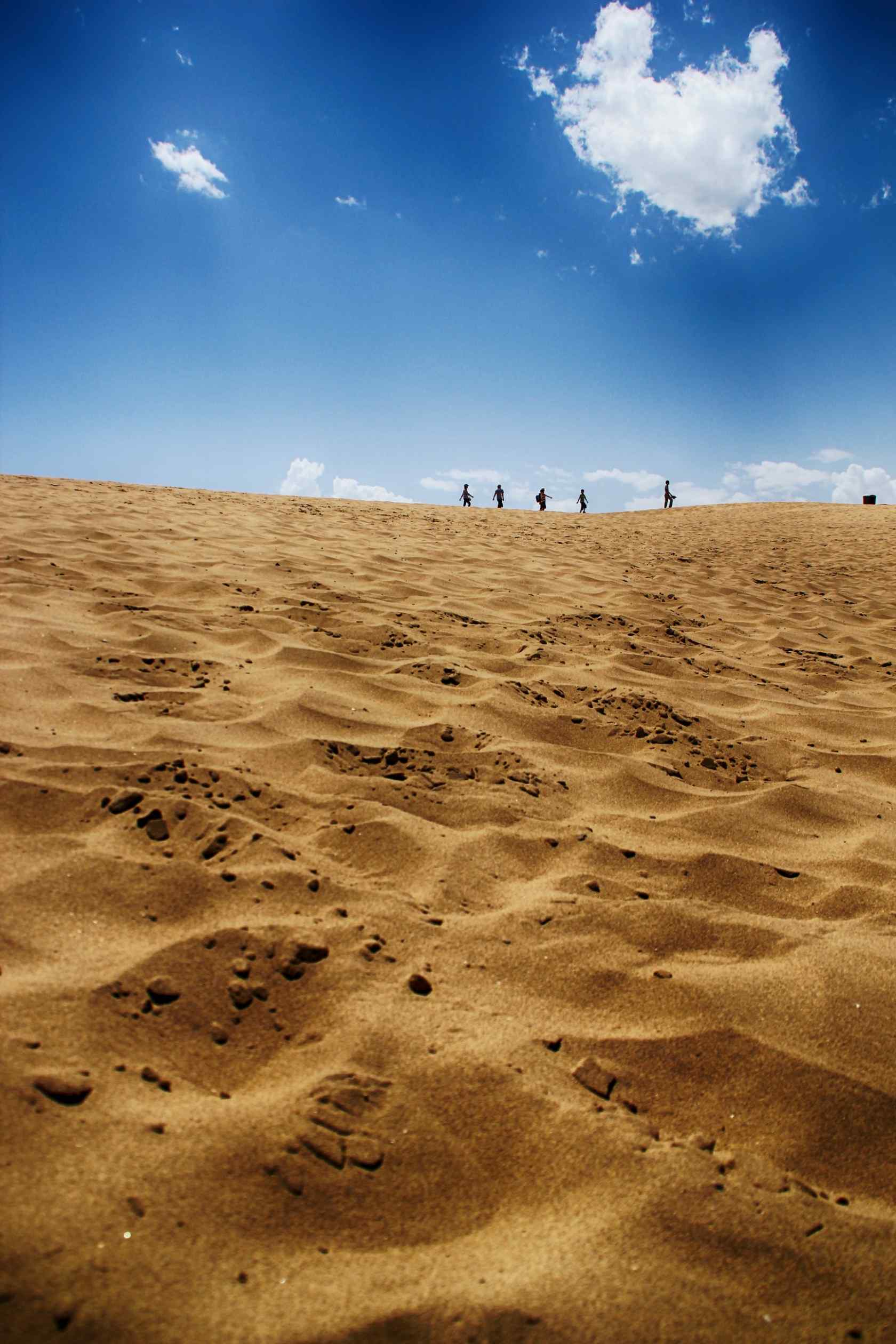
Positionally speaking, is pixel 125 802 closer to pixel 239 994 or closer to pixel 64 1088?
pixel 239 994

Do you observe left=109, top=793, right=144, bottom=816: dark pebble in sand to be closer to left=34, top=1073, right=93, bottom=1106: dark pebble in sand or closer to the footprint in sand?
left=34, top=1073, right=93, bottom=1106: dark pebble in sand

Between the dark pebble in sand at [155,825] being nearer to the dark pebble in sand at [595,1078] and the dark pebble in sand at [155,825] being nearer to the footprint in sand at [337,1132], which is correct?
the footprint in sand at [337,1132]

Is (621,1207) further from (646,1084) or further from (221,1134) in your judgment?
(221,1134)

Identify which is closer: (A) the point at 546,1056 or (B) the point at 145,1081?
(B) the point at 145,1081

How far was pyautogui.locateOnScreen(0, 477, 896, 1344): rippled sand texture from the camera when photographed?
40.9 inches

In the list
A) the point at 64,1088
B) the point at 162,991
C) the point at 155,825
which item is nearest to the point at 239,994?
the point at 162,991

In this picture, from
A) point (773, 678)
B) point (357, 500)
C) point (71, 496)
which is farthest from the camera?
point (357, 500)

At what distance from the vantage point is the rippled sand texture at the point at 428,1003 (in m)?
1.04

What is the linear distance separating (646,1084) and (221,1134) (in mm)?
754

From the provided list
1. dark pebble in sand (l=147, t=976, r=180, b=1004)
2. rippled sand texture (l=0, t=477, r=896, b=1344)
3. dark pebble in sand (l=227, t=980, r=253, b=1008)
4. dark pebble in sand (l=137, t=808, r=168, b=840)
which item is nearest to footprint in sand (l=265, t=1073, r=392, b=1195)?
rippled sand texture (l=0, t=477, r=896, b=1344)

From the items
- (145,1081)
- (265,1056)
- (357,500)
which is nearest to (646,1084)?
(265,1056)

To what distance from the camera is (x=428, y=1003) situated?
151 centimetres

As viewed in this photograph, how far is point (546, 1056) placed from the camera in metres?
1.43

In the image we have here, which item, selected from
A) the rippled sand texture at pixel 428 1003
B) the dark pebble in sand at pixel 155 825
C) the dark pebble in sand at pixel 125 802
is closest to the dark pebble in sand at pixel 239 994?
the rippled sand texture at pixel 428 1003
